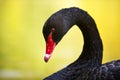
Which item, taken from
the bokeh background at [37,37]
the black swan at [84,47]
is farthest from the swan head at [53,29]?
the bokeh background at [37,37]

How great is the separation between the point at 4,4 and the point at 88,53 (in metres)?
0.42

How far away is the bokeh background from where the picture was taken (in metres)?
1.25

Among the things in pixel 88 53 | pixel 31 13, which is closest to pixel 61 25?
pixel 88 53

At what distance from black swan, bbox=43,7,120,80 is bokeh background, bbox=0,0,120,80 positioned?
0.10 m

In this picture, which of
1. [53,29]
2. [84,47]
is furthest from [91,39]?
[53,29]

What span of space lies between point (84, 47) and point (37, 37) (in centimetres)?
21

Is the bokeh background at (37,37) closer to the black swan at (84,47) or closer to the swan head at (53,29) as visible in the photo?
the black swan at (84,47)

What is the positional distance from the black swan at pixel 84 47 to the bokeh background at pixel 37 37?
10 centimetres

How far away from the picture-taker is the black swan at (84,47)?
3.35ft

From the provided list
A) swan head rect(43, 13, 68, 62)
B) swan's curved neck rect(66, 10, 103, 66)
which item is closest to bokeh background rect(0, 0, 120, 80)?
swan's curved neck rect(66, 10, 103, 66)

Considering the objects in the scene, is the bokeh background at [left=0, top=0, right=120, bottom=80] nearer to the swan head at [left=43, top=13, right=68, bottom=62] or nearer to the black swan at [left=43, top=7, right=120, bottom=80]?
the black swan at [left=43, top=7, right=120, bottom=80]

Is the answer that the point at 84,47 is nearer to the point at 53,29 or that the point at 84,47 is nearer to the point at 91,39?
the point at 91,39

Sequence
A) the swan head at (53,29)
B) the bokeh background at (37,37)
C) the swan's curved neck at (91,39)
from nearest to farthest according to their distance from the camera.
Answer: the swan head at (53,29)
the swan's curved neck at (91,39)
the bokeh background at (37,37)

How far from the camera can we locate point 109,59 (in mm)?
1252
